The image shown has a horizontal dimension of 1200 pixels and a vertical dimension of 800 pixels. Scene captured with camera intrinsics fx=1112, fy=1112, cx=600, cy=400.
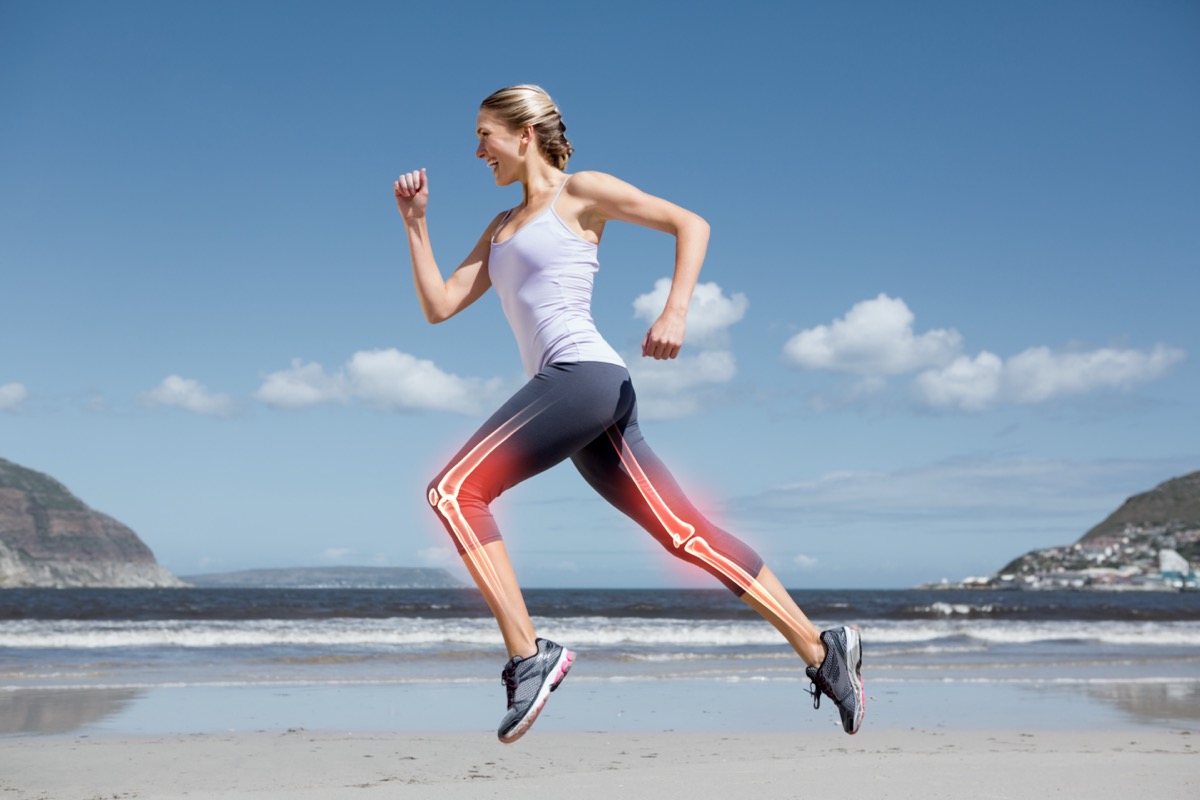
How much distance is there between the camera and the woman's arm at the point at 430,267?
2.96 metres

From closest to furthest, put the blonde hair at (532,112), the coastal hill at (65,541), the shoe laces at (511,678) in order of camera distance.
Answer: the shoe laces at (511,678), the blonde hair at (532,112), the coastal hill at (65,541)

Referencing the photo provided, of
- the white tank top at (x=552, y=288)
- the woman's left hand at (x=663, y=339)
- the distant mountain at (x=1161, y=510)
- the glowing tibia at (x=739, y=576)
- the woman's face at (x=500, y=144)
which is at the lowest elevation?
the glowing tibia at (x=739, y=576)

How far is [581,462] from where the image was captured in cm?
287

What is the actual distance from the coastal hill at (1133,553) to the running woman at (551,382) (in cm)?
6956

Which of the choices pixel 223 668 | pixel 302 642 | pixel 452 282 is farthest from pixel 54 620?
pixel 452 282

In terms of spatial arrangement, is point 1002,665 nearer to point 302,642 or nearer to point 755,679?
point 755,679

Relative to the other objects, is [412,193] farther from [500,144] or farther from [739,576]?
[739,576]

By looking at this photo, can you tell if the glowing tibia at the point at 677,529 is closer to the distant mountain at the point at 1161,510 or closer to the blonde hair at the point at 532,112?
the blonde hair at the point at 532,112

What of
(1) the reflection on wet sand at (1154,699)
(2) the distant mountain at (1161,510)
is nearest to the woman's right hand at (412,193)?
(1) the reflection on wet sand at (1154,699)

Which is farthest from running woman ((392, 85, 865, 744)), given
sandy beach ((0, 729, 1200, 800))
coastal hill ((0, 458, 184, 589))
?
coastal hill ((0, 458, 184, 589))

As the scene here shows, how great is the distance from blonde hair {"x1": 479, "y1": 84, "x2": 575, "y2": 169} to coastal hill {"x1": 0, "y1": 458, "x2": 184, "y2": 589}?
10830cm

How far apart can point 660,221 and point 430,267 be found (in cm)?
67

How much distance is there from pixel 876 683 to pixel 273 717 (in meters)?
6.20

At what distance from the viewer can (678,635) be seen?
2056 cm
